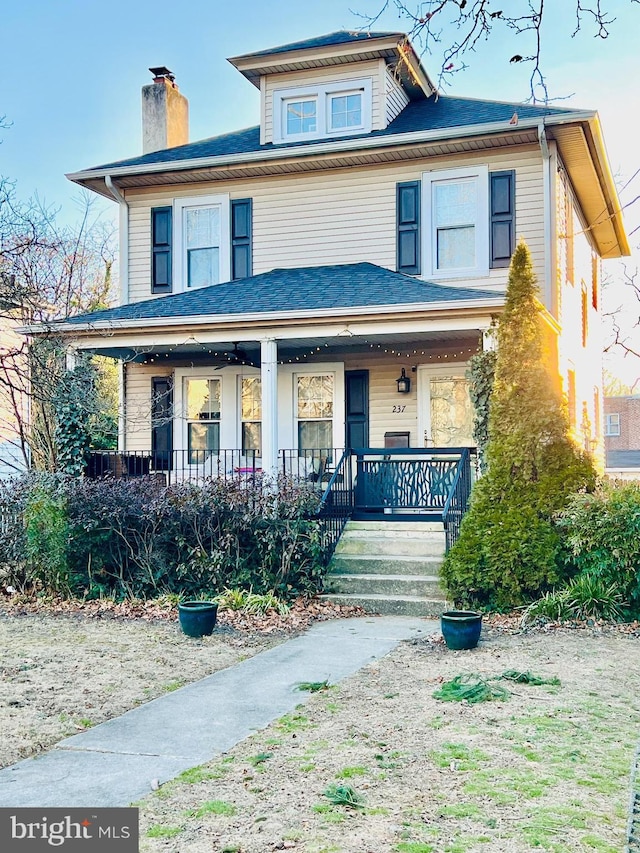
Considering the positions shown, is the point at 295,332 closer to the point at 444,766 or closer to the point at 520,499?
the point at 520,499

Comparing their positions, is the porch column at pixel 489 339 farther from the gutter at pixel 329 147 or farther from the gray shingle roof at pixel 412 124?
A: the gray shingle roof at pixel 412 124

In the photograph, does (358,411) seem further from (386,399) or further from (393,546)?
(393,546)

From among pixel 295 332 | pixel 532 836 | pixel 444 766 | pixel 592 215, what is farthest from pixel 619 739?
pixel 592 215

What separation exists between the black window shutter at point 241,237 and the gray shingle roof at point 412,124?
0.90m

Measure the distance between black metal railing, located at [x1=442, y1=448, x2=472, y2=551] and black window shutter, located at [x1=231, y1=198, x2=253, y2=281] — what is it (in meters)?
5.52

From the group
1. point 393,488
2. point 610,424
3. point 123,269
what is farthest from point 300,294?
point 610,424

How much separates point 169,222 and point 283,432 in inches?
168

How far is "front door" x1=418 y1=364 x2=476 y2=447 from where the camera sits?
44.4 ft

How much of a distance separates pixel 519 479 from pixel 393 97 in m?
8.31

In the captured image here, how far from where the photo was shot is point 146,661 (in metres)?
7.09

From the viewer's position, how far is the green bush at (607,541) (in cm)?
838

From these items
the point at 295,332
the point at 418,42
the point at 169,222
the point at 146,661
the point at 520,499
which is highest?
the point at 169,222

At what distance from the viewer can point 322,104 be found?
14.6 m

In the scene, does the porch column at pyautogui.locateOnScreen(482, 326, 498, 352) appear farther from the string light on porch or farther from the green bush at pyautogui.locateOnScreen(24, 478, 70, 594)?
the green bush at pyautogui.locateOnScreen(24, 478, 70, 594)
